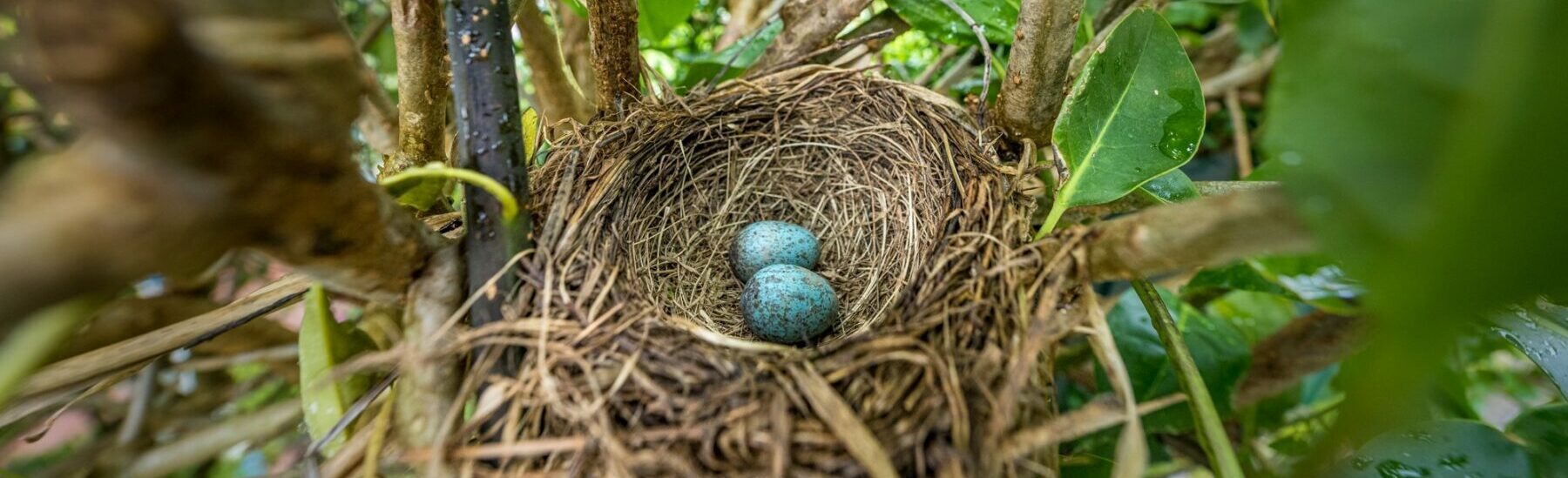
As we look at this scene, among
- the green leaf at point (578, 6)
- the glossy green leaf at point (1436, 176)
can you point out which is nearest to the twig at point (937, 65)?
the green leaf at point (578, 6)

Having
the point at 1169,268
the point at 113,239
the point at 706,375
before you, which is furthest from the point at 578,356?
the point at 1169,268

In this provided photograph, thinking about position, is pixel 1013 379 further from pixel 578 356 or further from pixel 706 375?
pixel 578 356

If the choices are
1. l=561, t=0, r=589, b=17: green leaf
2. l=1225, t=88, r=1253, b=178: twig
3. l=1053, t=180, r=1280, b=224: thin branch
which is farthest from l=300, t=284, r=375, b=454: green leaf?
l=1225, t=88, r=1253, b=178: twig

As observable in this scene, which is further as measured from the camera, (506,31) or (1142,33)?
(1142,33)

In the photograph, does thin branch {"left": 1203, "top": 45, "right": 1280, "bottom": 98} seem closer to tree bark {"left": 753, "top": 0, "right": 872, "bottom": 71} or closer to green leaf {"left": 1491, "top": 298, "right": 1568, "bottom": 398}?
green leaf {"left": 1491, "top": 298, "right": 1568, "bottom": 398}

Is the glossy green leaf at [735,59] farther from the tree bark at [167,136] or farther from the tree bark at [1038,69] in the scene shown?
the tree bark at [167,136]

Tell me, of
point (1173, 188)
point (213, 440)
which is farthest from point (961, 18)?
point (213, 440)
